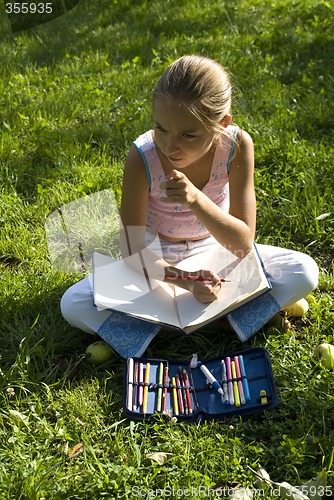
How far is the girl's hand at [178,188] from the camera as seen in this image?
8.06 ft

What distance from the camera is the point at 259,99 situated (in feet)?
14.8

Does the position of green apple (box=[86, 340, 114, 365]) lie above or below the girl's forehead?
below

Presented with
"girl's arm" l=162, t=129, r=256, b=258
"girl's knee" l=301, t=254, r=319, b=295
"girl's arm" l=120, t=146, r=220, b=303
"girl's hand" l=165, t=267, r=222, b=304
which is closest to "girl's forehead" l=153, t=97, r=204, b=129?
"girl's arm" l=162, t=129, r=256, b=258

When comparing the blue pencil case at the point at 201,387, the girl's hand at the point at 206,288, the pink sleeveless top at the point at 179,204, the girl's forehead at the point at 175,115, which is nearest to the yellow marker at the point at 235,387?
the blue pencil case at the point at 201,387

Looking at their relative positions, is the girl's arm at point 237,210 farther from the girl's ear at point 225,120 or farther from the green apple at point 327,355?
the green apple at point 327,355

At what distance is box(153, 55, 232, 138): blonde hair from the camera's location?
98.3 inches

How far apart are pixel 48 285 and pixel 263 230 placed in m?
1.18

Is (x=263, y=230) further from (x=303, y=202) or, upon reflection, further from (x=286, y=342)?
(x=286, y=342)

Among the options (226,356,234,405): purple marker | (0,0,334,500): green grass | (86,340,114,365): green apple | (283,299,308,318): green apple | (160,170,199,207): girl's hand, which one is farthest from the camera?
(283,299,308,318): green apple

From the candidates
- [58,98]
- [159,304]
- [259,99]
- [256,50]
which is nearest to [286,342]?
[159,304]

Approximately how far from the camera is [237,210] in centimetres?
287

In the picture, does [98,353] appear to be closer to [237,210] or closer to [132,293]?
[132,293]

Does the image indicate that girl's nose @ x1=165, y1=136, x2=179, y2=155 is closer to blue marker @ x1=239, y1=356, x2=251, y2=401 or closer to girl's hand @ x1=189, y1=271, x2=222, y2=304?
girl's hand @ x1=189, y1=271, x2=222, y2=304

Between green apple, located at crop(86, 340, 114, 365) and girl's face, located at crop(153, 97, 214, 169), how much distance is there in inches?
32.4
